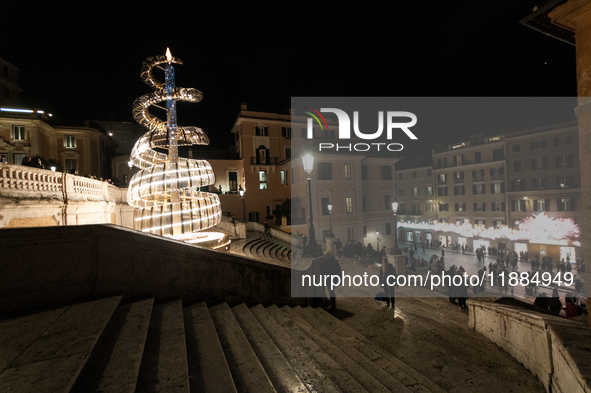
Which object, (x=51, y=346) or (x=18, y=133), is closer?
(x=51, y=346)

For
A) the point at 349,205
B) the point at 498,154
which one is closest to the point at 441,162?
the point at 498,154

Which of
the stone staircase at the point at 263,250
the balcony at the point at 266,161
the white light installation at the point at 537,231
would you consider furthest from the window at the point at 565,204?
the balcony at the point at 266,161

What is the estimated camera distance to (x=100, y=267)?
3662 millimetres

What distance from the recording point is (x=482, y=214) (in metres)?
34.2

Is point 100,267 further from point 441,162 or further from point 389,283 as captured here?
point 441,162

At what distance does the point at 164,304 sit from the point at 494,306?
6.65 metres

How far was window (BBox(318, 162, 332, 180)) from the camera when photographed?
25.8 metres

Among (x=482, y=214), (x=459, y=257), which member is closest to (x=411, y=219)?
(x=482, y=214)

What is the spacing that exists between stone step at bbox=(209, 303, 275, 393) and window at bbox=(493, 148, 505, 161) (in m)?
40.5

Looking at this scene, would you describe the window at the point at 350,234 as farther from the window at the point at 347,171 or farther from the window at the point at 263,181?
the window at the point at 263,181

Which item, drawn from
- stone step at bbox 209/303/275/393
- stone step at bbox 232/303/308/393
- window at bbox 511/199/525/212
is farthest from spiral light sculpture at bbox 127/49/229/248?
window at bbox 511/199/525/212

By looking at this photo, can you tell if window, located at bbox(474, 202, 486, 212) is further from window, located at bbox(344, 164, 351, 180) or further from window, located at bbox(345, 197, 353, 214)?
window, located at bbox(344, 164, 351, 180)

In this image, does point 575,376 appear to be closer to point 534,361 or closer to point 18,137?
point 534,361

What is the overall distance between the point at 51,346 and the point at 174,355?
109 cm
